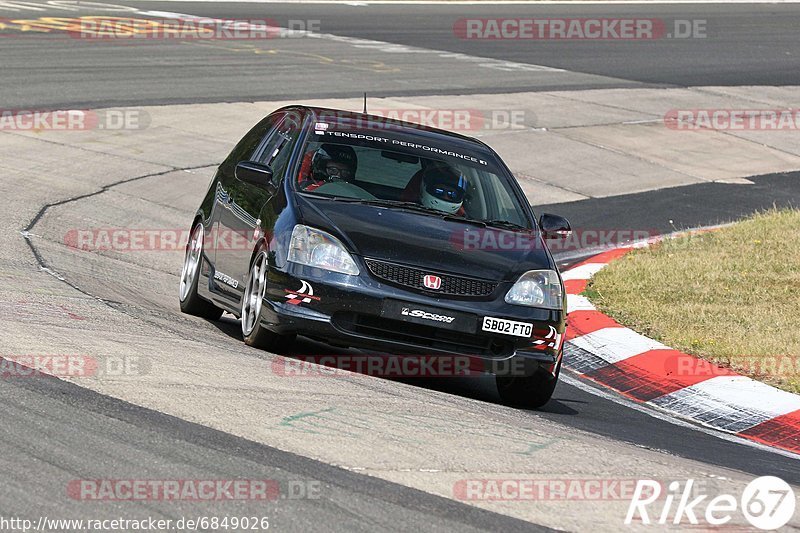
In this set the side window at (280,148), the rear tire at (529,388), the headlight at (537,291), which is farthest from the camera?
the side window at (280,148)

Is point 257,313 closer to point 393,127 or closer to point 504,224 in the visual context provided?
point 504,224

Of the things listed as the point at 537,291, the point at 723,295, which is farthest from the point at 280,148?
the point at 723,295

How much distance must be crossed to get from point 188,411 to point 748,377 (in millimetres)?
4365

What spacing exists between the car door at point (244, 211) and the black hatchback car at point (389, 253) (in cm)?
2

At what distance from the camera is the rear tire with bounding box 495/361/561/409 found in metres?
8.14

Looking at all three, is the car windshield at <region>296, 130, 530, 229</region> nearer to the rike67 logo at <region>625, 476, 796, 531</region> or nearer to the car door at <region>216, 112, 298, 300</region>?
the car door at <region>216, 112, 298, 300</region>

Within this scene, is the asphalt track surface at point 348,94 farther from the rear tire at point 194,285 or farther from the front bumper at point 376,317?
the front bumper at point 376,317

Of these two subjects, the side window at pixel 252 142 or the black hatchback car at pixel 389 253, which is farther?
the side window at pixel 252 142

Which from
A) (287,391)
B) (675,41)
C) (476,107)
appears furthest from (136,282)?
(675,41)

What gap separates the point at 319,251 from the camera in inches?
311

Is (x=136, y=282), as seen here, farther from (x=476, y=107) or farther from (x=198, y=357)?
(x=476, y=107)

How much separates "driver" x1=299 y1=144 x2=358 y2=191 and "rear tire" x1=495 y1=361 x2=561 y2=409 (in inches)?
65.0

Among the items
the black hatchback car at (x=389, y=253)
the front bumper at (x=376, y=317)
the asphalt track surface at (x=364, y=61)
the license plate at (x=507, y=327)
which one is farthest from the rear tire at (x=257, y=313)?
the asphalt track surface at (x=364, y=61)

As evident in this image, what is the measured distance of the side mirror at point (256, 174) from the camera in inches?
342
